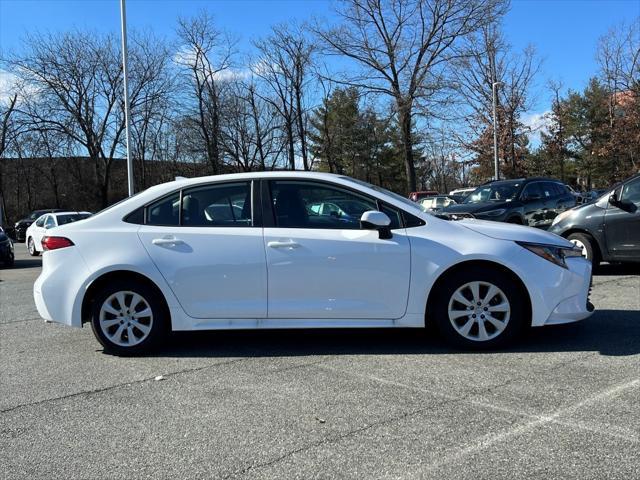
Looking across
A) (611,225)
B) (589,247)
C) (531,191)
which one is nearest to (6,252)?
(531,191)

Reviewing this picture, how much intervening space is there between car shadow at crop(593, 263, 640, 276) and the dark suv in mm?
2101

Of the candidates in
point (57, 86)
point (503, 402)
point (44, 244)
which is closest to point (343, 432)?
point (503, 402)

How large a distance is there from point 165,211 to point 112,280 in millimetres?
792

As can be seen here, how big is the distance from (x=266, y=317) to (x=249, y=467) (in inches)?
80.0

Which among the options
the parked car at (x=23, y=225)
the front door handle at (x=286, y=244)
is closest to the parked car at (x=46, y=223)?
the parked car at (x=23, y=225)

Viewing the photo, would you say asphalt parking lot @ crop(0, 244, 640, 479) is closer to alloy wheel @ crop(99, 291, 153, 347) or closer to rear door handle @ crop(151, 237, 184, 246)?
alloy wheel @ crop(99, 291, 153, 347)

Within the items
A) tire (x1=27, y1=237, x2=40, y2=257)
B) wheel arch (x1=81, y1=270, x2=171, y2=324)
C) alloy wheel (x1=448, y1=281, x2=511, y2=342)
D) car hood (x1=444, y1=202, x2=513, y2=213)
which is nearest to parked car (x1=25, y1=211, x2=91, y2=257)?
tire (x1=27, y1=237, x2=40, y2=257)

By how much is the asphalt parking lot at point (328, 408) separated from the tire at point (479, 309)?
178 mm

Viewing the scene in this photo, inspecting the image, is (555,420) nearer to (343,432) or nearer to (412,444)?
(412,444)

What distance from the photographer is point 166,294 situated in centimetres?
507

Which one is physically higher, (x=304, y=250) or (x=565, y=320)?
(x=304, y=250)

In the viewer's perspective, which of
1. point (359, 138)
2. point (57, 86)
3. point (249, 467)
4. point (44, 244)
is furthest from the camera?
point (359, 138)

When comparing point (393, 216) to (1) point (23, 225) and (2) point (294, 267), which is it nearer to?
(2) point (294, 267)

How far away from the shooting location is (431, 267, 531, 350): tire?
4.89m
